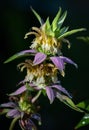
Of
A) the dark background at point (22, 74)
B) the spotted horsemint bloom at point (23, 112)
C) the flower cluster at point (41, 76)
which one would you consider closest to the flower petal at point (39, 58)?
the flower cluster at point (41, 76)

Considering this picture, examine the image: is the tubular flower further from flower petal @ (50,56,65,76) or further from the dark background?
the dark background

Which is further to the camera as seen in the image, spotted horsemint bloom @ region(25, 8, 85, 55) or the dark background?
the dark background

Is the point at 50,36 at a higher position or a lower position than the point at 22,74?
lower

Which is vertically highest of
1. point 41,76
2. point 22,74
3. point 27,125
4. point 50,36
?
point 22,74

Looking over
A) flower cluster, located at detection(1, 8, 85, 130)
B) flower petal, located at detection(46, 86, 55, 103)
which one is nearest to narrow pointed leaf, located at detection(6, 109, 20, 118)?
flower cluster, located at detection(1, 8, 85, 130)

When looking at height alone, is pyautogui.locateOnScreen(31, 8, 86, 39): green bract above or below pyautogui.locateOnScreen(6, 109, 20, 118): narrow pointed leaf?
above

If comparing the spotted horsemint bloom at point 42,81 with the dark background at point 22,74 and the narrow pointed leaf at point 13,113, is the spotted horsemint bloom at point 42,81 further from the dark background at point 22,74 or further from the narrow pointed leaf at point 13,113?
the dark background at point 22,74

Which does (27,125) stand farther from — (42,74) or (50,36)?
(50,36)

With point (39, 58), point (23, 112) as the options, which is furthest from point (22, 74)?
point (39, 58)

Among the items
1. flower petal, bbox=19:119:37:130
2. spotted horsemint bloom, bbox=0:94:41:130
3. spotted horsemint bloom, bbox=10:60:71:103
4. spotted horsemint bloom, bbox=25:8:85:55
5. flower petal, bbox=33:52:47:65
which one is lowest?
flower petal, bbox=19:119:37:130
